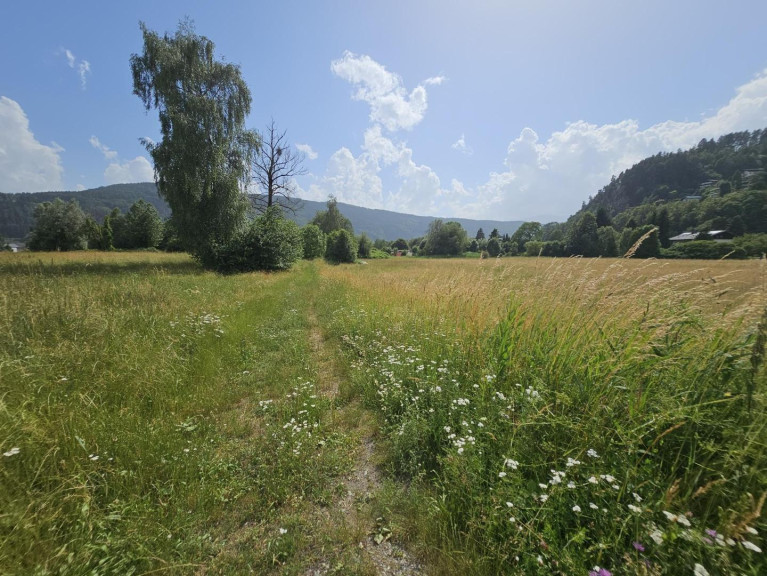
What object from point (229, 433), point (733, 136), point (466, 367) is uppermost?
point (733, 136)

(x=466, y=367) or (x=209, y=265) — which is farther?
(x=209, y=265)

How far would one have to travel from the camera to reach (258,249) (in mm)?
22281

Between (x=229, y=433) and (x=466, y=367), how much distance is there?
10.9 feet

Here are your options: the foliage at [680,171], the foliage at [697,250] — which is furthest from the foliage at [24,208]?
the foliage at [680,171]

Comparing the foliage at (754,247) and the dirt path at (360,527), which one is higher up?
the foliage at (754,247)

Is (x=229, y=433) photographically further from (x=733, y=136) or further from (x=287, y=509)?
(x=733, y=136)

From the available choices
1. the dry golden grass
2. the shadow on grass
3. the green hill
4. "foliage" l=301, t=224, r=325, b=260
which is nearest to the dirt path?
the dry golden grass

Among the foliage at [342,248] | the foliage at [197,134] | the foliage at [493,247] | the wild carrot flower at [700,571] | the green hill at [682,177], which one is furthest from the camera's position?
the green hill at [682,177]

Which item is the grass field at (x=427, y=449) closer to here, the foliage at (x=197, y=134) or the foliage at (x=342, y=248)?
the foliage at (x=197, y=134)

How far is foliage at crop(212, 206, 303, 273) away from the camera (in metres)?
21.2

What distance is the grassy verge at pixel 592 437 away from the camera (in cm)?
168

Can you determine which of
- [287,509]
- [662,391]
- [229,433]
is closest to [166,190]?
[229,433]

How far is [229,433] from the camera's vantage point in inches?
136

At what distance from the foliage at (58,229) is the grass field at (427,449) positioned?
223ft
